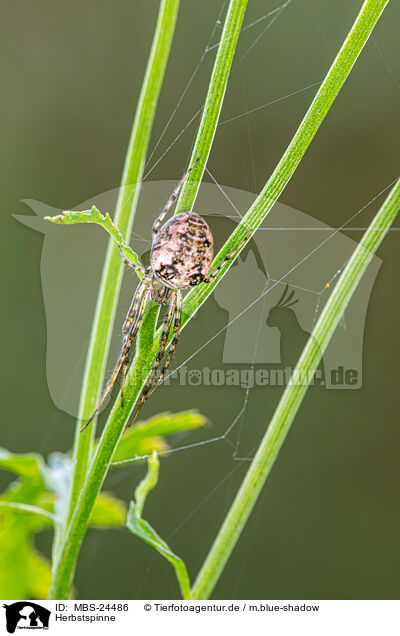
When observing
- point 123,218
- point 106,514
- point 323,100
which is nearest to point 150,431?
point 106,514

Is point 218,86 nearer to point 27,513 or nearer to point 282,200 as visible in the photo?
point 27,513

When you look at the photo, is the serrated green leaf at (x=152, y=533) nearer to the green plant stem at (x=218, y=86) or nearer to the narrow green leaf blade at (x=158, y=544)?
the narrow green leaf blade at (x=158, y=544)

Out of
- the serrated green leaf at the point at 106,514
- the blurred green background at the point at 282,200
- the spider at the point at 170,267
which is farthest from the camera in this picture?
the blurred green background at the point at 282,200

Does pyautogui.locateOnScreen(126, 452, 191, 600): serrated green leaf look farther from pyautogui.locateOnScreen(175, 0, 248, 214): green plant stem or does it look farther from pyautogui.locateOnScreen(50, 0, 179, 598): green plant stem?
pyautogui.locateOnScreen(175, 0, 248, 214): green plant stem

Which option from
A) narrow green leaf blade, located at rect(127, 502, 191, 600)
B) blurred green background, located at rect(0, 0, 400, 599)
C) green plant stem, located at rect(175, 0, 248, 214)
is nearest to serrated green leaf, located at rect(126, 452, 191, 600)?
narrow green leaf blade, located at rect(127, 502, 191, 600)
